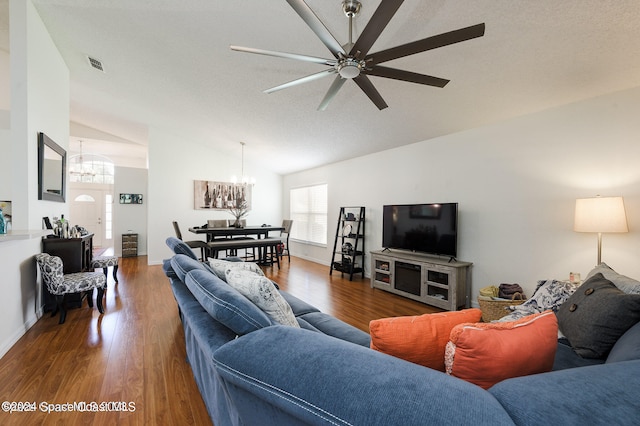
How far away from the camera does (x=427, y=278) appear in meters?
3.67

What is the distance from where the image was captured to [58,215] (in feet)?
12.6

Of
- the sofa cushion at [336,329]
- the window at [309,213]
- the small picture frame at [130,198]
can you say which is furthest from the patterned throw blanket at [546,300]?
the small picture frame at [130,198]

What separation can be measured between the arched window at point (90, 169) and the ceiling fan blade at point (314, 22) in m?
9.79

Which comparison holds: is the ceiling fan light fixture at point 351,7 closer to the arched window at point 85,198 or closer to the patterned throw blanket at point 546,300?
the patterned throw blanket at point 546,300

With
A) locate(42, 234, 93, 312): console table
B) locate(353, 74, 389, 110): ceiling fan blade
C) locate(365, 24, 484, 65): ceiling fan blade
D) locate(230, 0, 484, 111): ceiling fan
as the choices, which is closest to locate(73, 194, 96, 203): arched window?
locate(42, 234, 93, 312): console table

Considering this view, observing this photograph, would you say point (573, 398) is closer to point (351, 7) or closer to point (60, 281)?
point (351, 7)

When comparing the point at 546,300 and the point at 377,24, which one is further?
the point at 546,300

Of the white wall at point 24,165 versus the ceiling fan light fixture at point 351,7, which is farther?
the white wall at point 24,165

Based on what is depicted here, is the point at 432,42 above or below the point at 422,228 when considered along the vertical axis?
above

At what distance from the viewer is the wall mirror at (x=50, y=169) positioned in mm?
3059

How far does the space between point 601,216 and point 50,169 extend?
5.88 meters

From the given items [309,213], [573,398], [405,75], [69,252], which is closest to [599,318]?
[573,398]

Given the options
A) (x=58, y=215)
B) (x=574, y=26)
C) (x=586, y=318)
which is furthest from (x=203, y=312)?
(x=58, y=215)

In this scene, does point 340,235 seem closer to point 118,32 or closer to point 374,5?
point 374,5
